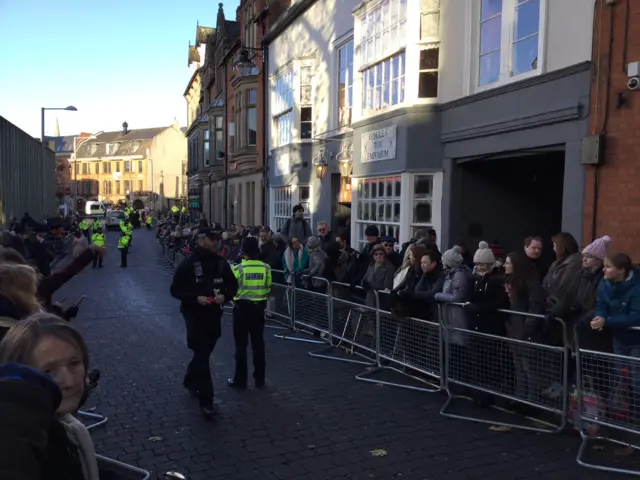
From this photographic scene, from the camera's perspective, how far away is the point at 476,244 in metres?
10.5

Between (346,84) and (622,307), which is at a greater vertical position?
(346,84)

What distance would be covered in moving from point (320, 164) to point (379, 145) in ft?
14.2

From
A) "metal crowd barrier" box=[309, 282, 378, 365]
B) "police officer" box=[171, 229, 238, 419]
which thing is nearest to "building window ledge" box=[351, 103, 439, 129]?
"metal crowd barrier" box=[309, 282, 378, 365]

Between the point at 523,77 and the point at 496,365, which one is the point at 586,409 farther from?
the point at 523,77

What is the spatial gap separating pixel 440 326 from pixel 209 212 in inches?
1313

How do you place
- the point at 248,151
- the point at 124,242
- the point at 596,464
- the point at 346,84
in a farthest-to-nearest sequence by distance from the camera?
the point at 248,151 < the point at 124,242 < the point at 346,84 < the point at 596,464

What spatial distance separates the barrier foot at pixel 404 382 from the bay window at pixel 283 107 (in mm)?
12033

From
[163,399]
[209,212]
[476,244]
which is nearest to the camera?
[163,399]

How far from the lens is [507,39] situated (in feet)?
28.5

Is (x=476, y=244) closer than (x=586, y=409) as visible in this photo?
No

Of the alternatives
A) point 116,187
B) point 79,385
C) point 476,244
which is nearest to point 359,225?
point 476,244

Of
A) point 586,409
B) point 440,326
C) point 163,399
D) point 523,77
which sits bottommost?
point 163,399

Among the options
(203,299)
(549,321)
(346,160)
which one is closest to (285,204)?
(346,160)

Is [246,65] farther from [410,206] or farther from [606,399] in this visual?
[606,399]
